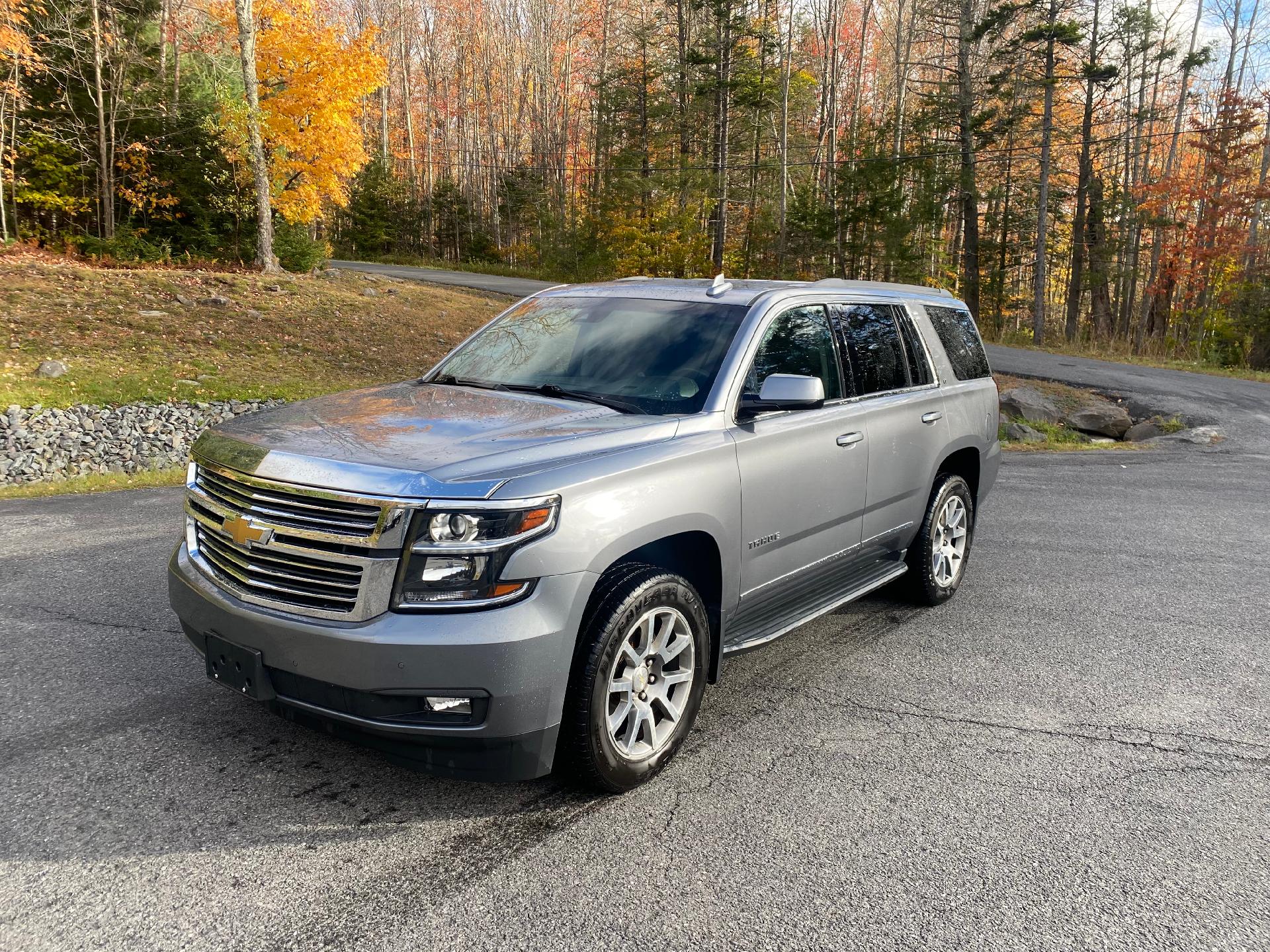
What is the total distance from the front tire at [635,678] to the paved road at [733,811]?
7.4 inches

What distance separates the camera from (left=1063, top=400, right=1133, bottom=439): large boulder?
16.0 m

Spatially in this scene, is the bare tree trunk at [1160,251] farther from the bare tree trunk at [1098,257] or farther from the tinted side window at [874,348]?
the tinted side window at [874,348]

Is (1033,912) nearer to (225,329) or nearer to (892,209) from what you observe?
(225,329)

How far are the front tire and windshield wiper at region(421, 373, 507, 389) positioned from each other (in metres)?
1.45

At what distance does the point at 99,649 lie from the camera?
15.3ft

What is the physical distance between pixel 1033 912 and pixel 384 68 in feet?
91.4

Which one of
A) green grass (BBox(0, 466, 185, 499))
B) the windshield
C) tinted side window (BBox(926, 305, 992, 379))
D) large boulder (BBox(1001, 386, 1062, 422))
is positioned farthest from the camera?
large boulder (BBox(1001, 386, 1062, 422))

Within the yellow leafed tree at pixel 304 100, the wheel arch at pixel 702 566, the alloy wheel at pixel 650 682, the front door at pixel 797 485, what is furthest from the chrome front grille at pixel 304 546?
the yellow leafed tree at pixel 304 100

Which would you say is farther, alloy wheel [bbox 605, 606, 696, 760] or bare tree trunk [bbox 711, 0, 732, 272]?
bare tree trunk [bbox 711, 0, 732, 272]

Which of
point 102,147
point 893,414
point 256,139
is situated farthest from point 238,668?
point 102,147

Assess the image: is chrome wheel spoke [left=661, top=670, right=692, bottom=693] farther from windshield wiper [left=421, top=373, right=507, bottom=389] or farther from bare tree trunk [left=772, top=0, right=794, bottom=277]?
bare tree trunk [left=772, top=0, right=794, bottom=277]

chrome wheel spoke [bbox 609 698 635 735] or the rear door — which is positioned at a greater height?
the rear door

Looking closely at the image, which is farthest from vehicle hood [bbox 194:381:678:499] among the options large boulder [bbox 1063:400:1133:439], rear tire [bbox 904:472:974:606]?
large boulder [bbox 1063:400:1133:439]

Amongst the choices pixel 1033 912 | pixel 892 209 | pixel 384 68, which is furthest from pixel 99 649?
pixel 892 209
